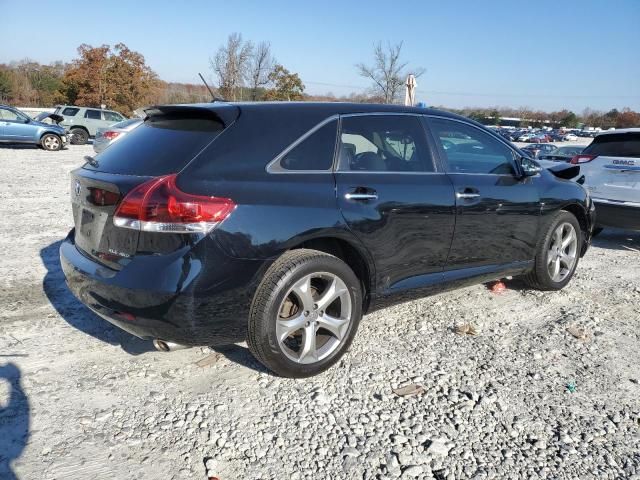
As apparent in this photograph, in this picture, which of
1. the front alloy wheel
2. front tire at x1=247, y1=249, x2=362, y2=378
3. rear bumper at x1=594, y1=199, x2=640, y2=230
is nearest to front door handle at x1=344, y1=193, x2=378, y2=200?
front tire at x1=247, y1=249, x2=362, y2=378

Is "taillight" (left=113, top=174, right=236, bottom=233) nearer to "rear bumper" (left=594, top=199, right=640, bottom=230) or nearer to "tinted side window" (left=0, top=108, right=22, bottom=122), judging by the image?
"rear bumper" (left=594, top=199, right=640, bottom=230)

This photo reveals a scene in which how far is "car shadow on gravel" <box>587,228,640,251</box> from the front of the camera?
23.3 ft

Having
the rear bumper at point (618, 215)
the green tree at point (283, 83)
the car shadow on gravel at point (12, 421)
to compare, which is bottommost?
the car shadow on gravel at point (12, 421)

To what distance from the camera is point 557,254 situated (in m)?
4.80

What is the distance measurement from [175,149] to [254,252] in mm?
749

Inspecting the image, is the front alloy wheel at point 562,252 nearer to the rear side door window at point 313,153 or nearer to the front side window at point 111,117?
the rear side door window at point 313,153

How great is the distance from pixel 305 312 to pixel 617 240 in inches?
255

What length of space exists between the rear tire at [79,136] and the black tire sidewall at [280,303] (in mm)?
25347

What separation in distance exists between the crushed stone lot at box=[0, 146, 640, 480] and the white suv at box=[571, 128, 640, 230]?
2.65 metres

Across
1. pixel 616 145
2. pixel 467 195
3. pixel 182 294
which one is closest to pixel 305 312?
pixel 182 294

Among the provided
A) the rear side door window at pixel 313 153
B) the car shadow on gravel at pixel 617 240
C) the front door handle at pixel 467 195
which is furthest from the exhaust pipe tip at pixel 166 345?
the car shadow on gravel at pixel 617 240

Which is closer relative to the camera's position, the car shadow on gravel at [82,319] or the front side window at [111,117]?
the car shadow on gravel at [82,319]

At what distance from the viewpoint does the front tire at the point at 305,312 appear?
2.83 metres

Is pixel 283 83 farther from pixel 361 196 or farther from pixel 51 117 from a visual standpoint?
pixel 361 196
